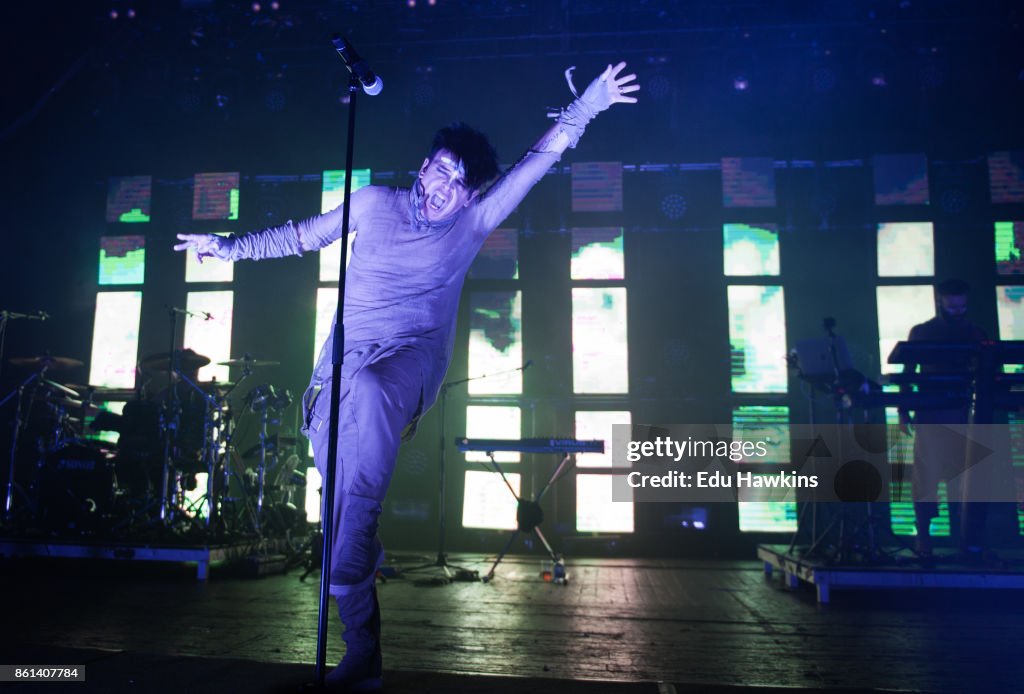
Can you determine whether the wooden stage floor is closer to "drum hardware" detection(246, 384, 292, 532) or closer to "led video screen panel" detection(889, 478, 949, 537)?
"drum hardware" detection(246, 384, 292, 532)

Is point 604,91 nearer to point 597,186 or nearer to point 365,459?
point 365,459

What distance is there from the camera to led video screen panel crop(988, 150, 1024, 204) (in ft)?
25.9

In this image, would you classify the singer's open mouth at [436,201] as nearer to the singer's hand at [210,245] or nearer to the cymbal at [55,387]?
the singer's hand at [210,245]

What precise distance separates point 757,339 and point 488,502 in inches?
142

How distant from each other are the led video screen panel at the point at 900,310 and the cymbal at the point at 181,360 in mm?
7121

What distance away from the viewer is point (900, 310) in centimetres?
784

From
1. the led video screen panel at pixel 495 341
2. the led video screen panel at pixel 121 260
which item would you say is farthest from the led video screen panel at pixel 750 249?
the led video screen panel at pixel 121 260

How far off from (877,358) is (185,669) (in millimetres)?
7555

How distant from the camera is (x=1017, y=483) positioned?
24.2ft

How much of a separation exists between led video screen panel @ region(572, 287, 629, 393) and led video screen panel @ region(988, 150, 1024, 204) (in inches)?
172

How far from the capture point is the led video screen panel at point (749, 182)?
8.24m

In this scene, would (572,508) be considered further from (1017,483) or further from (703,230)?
(1017,483)

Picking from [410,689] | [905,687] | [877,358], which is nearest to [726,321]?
[877,358]

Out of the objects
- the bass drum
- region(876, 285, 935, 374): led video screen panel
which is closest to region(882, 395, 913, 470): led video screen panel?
region(876, 285, 935, 374): led video screen panel
